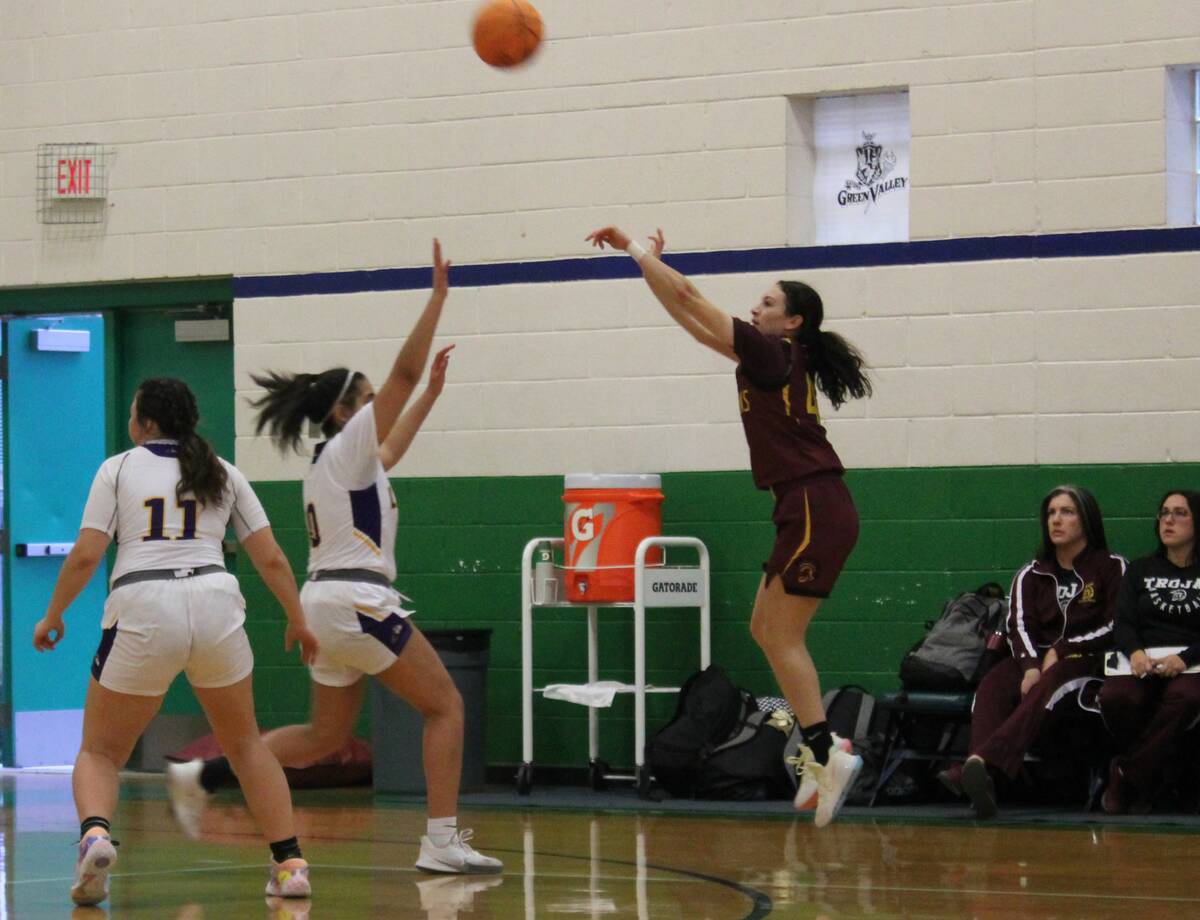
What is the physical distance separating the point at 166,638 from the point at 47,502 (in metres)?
5.97

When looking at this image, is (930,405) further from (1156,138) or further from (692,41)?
(692,41)

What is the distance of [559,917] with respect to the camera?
19.3ft

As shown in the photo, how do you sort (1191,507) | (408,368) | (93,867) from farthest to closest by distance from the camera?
(1191,507) → (408,368) → (93,867)

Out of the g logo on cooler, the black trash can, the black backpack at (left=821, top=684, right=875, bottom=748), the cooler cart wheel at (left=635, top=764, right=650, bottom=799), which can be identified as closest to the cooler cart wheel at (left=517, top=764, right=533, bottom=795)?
the black trash can

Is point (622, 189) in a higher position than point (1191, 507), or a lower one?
higher

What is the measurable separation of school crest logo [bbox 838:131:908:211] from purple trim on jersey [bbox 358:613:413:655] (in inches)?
168

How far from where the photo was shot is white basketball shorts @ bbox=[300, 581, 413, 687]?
6492 millimetres

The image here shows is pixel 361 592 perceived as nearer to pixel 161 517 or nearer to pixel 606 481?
pixel 161 517

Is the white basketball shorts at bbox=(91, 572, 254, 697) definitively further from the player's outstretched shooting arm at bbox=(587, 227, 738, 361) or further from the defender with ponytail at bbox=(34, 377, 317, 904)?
the player's outstretched shooting arm at bbox=(587, 227, 738, 361)

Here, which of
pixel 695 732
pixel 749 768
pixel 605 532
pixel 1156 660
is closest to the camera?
pixel 1156 660

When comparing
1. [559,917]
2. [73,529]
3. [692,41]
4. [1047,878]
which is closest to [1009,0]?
[692,41]

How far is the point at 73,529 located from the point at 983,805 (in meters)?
6.00

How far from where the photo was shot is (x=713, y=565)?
392 inches

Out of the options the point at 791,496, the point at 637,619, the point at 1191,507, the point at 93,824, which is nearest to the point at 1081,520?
the point at 1191,507
